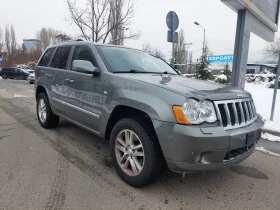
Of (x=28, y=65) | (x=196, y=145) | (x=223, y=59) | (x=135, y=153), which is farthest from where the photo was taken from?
(x=28, y=65)

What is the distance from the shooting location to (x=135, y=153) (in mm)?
2811

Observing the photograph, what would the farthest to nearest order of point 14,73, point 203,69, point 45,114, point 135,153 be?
point 14,73 < point 203,69 < point 45,114 < point 135,153

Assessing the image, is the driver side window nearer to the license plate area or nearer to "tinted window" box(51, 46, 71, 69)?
"tinted window" box(51, 46, 71, 69)

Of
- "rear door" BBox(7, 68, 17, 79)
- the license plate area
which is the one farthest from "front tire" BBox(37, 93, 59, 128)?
"rear door" BBox(7, 68, 17, 79)

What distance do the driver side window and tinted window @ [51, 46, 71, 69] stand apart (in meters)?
0.33

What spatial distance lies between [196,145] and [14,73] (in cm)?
2825

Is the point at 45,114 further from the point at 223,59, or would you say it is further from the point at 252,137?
the point at 223,59

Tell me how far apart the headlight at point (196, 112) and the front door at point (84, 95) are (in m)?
1.29

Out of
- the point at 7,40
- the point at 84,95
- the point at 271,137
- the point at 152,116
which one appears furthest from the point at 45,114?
the point at 7,40

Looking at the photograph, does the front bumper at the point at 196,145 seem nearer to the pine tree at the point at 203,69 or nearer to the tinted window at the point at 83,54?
the tinted window at the point at 83,54

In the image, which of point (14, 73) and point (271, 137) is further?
point (14, 73)

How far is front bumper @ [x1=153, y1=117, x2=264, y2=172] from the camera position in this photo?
7.54 ft

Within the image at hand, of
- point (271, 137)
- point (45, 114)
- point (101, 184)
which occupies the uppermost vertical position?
point (45, 114)

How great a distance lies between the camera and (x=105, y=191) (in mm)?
2732
